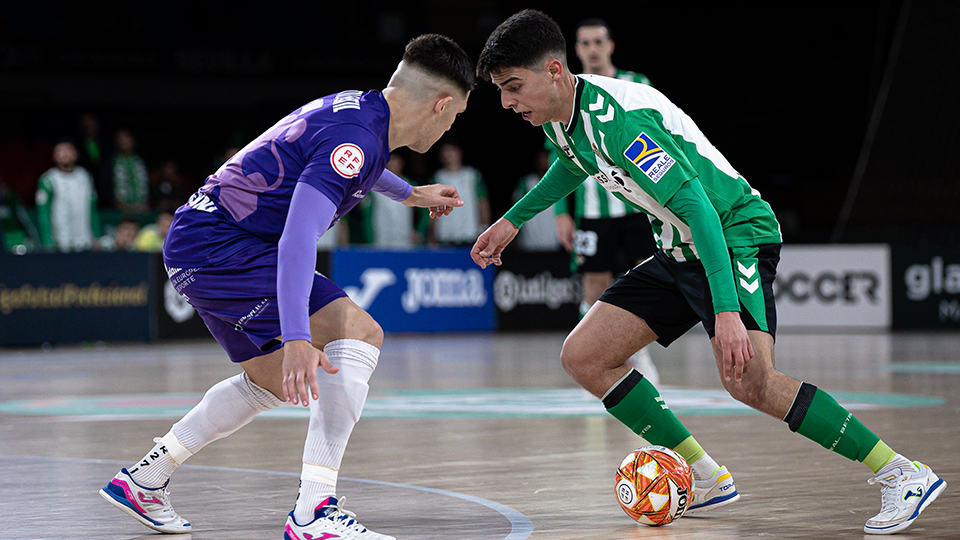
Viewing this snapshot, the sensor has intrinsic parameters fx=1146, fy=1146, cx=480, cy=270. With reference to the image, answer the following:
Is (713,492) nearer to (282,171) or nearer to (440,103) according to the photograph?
(440,103)

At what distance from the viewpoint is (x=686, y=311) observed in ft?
13.6

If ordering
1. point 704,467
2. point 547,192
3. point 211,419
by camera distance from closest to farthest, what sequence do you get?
1. point 211,419
2. point 704,467
3. point 547,192

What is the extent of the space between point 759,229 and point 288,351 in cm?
179

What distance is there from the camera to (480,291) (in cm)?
1589

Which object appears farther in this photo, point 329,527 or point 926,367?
point 926,367

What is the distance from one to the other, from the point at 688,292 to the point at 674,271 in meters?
0.10

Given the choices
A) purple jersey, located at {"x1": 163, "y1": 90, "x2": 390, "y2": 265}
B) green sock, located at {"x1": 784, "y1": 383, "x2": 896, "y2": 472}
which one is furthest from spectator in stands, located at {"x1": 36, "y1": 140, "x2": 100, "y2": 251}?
green sock, located at {"x1": 784, "y1": 383, "x2": 896, "y2": 472}

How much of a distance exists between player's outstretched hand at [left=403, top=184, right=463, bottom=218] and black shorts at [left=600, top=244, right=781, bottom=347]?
675 mm

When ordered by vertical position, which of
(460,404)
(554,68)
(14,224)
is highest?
(554,68)

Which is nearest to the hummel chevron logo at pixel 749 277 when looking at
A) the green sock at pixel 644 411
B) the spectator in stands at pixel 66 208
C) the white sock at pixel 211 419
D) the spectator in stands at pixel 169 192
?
the green sock at pixel 644 411

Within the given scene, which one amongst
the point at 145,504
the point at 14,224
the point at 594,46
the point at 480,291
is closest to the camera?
the point at 145,504

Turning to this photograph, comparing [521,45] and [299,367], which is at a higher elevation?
[521,45]

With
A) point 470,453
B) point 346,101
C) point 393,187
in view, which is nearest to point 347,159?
point 346,101

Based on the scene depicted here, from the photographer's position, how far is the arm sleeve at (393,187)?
4.17 m
